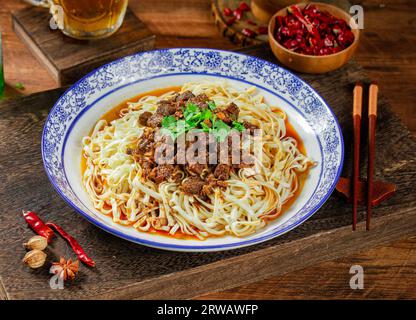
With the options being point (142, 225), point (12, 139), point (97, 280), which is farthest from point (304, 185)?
point (12, 139)

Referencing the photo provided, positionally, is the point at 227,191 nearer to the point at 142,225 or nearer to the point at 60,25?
the point at 142,225

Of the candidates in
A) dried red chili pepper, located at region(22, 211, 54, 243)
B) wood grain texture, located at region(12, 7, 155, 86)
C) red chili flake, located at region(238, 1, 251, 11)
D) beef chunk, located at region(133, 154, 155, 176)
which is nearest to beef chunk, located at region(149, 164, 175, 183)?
beef chunk, located at region(133, 154, 155, 176)

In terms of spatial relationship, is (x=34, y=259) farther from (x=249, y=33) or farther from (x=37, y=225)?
(x=249, y=33)

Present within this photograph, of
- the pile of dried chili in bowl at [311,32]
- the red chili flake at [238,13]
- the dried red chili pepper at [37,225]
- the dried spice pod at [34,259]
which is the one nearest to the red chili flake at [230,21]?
the red chili flake at [238,13]

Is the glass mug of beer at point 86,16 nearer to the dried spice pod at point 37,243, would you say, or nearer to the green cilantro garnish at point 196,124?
the green cilantro garnish at point 196,124

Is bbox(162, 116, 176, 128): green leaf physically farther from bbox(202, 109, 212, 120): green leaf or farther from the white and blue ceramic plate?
the white and blue ceramic plate

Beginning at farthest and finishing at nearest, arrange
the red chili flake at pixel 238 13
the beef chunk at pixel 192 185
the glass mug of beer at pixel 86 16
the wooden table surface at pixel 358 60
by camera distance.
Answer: the red chili flake at pixel 238 13 → the glass mug of beer at pixel 86 16 → the wooden table surface at pixel 358 60 → the beef chunk at pixel 192 185
